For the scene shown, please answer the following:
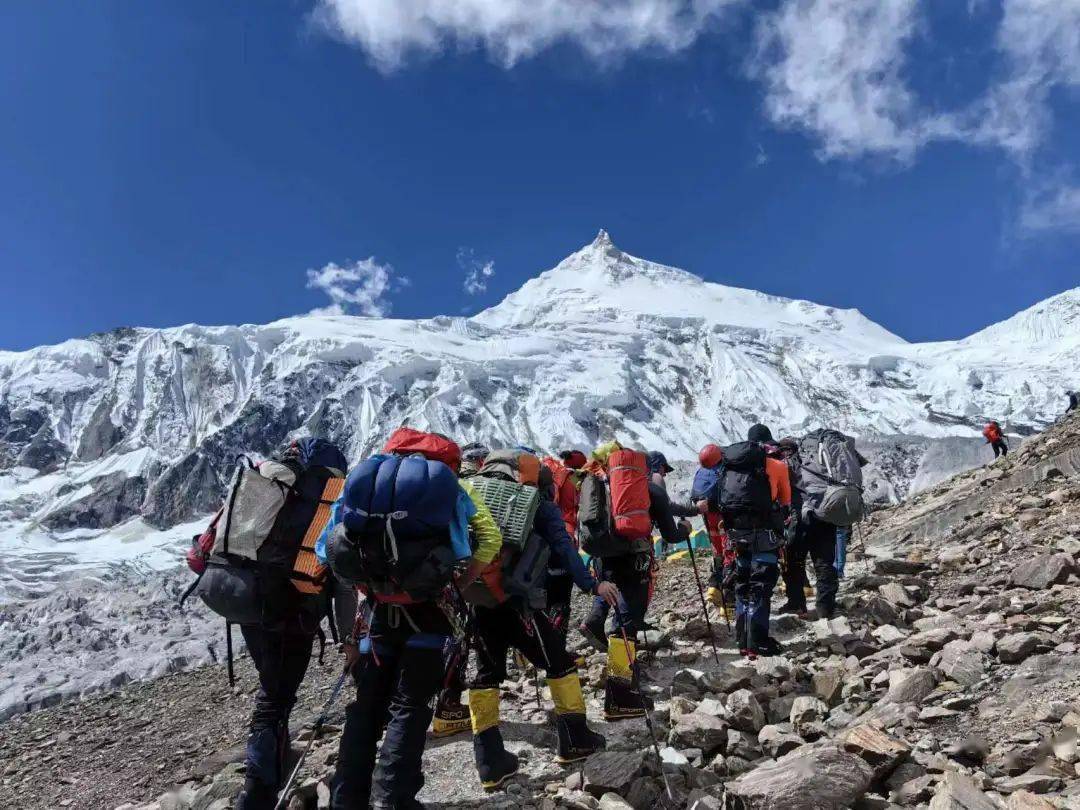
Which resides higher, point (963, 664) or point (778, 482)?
point (778, 482)

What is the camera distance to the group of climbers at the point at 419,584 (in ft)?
10.4

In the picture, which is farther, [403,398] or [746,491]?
[403,398]

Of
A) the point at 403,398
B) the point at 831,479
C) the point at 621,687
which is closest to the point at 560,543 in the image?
the point at 621,687

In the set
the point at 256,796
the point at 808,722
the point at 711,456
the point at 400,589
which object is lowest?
the point at 808,722

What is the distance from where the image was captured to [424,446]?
Answer: 341 centimetres

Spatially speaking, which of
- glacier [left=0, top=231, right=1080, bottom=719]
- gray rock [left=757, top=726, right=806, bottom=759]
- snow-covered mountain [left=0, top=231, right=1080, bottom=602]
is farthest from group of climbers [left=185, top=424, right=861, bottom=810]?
snow-covered mountain [left=0, top=231, right=1080, bottom=602]

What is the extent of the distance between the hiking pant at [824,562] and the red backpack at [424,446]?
4.59 metres

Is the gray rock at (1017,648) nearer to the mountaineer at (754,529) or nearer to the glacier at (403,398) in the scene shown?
the mountaineer at (754,529)

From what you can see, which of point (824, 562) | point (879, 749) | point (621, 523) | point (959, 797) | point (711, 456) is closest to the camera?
point (959, 797)

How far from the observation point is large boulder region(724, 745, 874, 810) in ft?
9.39

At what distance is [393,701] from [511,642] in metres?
1.19

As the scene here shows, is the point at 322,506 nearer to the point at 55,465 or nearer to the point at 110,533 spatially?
the point at 110,533

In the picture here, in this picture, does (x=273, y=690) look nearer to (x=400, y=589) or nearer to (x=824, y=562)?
(x=400, y=589)

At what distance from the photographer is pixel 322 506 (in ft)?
12.8
